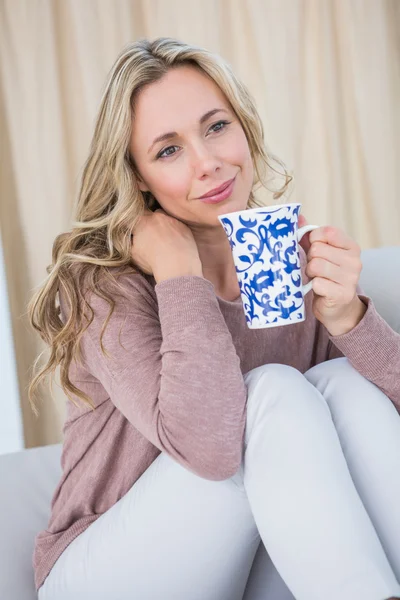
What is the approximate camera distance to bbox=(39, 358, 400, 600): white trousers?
34.4 inches

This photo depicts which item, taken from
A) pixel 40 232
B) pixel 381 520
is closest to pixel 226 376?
pixel 381 520

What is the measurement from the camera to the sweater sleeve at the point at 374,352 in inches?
42.6

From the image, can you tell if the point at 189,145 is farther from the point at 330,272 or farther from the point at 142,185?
the point at 330,272

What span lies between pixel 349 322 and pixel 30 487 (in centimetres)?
77

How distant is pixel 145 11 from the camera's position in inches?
95.2

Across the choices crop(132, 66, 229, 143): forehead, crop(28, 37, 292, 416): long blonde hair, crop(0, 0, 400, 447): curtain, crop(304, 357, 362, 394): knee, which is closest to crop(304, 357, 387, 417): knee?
crop(304, 357, 362, 394): knee

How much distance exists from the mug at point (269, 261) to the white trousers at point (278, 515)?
10 centimetres

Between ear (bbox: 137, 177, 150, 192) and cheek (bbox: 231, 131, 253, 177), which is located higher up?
cheek (bbox: 231, 131, 253, 177)

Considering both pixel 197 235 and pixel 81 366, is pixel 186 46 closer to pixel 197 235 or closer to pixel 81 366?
pixel 197 235

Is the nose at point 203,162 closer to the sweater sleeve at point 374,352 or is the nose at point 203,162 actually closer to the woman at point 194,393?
the woman at point 194,393

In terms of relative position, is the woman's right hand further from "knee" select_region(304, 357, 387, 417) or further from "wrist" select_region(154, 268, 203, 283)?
"knee" select_region(304, 357, 387, 417)

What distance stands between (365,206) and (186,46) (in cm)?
164

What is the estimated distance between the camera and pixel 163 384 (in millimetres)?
998

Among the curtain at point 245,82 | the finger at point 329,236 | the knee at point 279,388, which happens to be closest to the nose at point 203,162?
the finger at point 329,236
